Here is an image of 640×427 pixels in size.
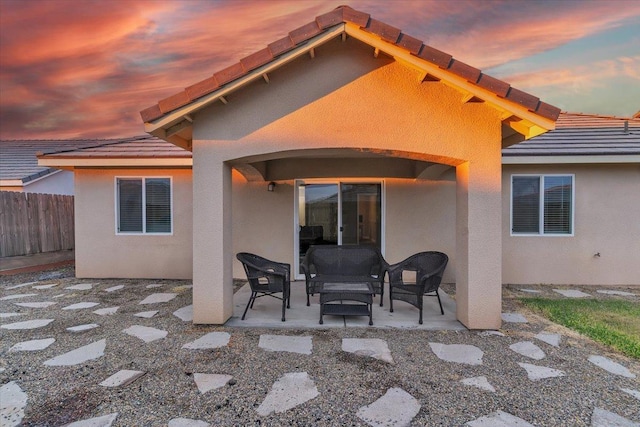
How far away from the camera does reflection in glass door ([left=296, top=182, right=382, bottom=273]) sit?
8391 mm

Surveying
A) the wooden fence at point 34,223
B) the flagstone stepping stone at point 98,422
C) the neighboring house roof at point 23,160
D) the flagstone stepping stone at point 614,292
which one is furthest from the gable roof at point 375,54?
the neighboring house roof at point 23,160

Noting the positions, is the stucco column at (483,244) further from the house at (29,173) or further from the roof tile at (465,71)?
the house at (29,173)

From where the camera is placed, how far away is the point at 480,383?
339cm

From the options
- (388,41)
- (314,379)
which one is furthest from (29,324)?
(388,41)

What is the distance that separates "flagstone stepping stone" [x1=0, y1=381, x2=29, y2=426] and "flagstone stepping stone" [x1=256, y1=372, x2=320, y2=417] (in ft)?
6.75

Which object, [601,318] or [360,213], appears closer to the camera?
[601,318]

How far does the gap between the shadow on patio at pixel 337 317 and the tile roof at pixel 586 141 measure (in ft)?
14.3

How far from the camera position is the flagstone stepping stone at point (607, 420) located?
2.70 m

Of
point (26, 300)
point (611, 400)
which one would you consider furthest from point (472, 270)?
point (26, 300)

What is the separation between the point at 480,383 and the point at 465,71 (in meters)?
3.78

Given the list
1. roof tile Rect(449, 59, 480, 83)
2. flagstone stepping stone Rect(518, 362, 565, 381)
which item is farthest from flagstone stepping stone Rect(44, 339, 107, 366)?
roof tile Rect(449, 59, 480, 83)

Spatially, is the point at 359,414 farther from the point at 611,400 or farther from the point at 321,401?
the point at 611,400

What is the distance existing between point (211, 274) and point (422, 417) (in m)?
3.48

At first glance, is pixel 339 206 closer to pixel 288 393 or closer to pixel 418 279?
pixel 418 279
